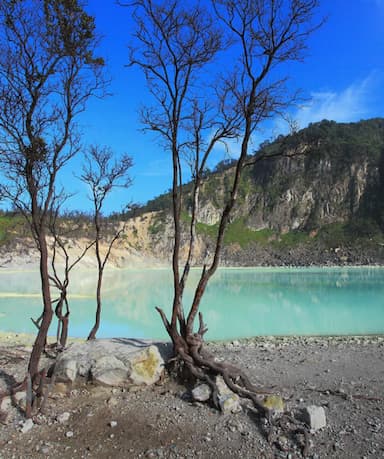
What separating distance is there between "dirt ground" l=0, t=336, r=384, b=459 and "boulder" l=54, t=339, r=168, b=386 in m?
0.16

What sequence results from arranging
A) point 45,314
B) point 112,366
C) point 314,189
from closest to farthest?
point 45,314, point 112,366, point 314,189

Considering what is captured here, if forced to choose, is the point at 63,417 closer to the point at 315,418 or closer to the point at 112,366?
the point at 112,366

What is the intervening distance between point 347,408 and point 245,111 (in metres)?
4.95

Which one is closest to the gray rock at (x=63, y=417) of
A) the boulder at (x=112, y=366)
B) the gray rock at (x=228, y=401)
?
the boulder at (x=112, y=366)

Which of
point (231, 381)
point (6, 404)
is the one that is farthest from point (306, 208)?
point (6, 404)

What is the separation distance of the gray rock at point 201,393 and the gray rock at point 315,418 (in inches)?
56.4

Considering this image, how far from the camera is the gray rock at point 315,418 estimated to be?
506 centimetres

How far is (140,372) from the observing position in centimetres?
645

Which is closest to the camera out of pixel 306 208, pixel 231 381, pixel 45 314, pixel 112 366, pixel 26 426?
pixel 26 426

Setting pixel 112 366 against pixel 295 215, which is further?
pixel 295 215

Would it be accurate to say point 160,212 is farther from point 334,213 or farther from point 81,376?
point 81,376

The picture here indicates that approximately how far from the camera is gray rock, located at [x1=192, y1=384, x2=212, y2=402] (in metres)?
5.86

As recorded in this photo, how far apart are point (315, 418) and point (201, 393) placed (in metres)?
1.65

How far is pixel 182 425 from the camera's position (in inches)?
211
